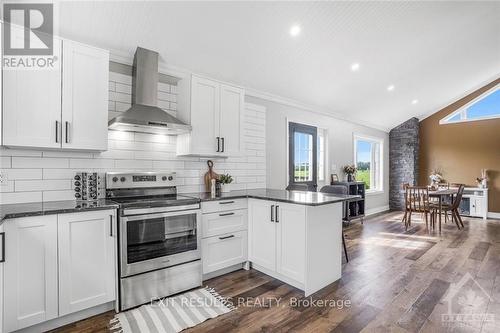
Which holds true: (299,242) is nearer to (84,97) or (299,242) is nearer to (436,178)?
(84,97)

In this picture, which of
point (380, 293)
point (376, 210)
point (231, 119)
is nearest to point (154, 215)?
point (231, 119)

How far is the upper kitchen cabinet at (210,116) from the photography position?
3.10m

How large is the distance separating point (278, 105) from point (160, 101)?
2.17 meters

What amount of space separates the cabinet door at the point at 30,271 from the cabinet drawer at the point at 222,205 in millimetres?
1331

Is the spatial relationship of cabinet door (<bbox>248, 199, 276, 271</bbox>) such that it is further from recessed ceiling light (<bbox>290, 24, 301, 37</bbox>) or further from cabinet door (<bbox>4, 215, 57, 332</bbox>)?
recessed ceiling light (<bbox>290, 24, 301, 37</bbox>)

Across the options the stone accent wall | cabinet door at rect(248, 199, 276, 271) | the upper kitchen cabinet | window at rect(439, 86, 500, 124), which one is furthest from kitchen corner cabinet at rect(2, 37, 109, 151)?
window at rect(439, 86, 500, 124)

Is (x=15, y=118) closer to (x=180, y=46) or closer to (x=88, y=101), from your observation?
(x=88, y=101)

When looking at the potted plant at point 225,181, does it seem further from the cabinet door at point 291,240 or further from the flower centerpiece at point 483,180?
the flower centerpiece at point 483,180

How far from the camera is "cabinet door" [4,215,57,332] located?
180cm

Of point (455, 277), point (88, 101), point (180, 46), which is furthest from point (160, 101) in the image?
point (455, 277)

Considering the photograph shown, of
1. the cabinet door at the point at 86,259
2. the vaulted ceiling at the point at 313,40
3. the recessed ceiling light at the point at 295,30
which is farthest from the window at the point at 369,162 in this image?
the cabinet door at the point at 86,259

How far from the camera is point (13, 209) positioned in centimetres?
196

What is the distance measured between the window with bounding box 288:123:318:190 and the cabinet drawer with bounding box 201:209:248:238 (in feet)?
6.48

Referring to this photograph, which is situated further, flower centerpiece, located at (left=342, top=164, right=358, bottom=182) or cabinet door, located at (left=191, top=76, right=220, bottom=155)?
flower centerpiece, located at (left=342, top=164, right=358, bottom=182)
